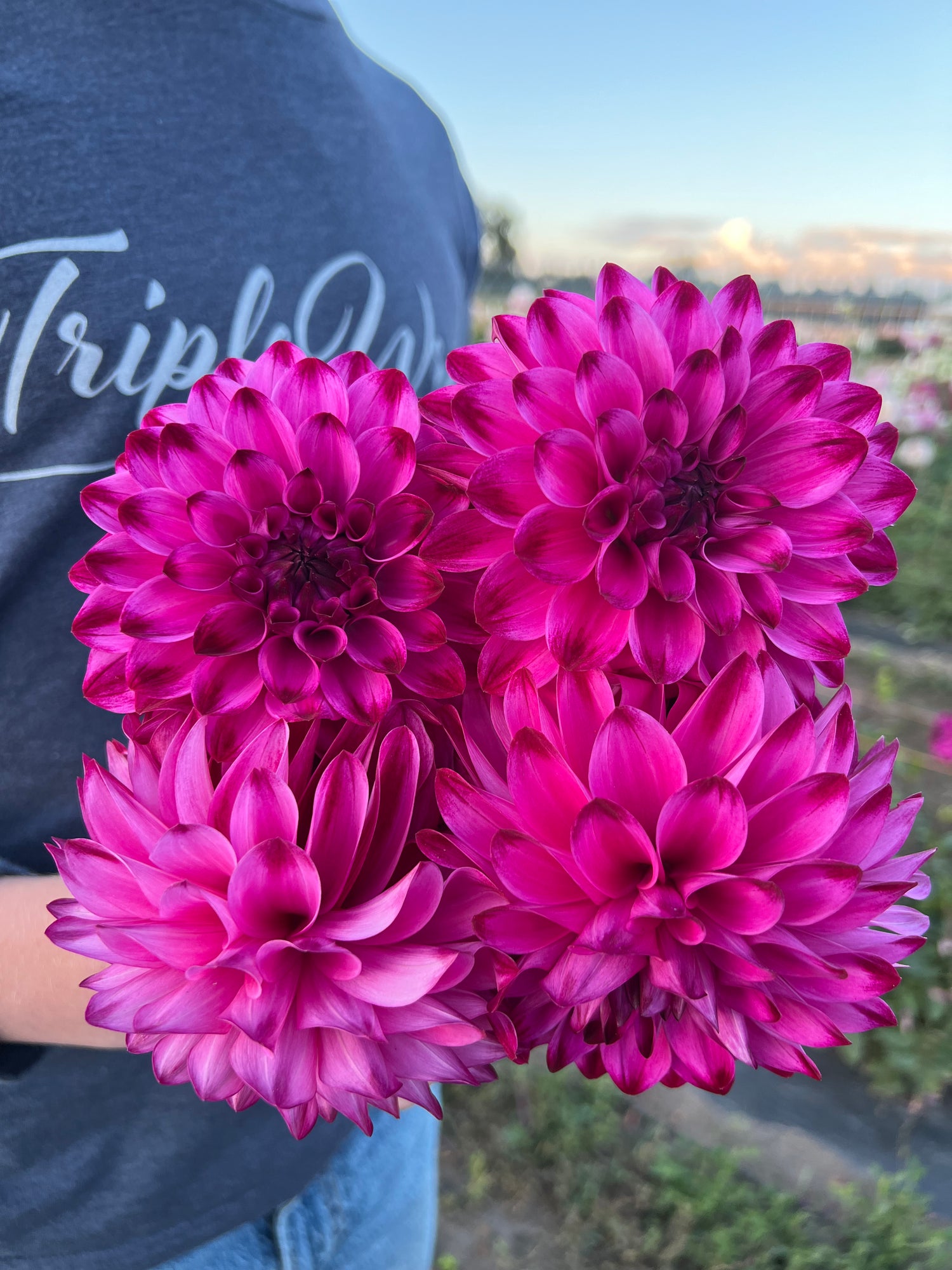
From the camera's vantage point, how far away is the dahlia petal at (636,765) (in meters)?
0.34

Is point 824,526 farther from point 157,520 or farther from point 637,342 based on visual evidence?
point 157,520

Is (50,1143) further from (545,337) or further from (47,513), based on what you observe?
(545,337)

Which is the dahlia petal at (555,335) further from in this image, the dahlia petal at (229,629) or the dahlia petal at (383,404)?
the dahlia petal at (229,629)

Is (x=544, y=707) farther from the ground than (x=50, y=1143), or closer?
farther from the ground

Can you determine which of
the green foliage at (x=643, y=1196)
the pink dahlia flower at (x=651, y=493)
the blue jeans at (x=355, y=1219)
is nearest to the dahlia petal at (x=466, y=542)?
the pink dahlia flower at (x=651, y=493)

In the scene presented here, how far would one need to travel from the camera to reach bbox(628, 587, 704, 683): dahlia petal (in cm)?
35

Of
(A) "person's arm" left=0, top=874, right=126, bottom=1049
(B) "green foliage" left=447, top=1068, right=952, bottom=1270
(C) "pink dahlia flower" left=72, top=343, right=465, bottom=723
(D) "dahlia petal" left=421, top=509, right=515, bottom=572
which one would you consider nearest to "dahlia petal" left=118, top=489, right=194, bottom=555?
(C) "pink dahlia flower" left=72, top=343, right=465, bottom=723

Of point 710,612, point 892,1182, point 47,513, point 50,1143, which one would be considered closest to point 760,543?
point 710,612

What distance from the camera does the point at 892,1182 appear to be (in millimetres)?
1758

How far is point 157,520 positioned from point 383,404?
11 cm

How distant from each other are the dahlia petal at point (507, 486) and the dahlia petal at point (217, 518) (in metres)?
0.10

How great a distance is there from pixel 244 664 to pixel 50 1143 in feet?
2.03

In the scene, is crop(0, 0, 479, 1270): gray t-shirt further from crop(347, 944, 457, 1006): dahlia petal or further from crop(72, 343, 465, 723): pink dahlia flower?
crop(347, 944, 457, 1006): dahlia petal

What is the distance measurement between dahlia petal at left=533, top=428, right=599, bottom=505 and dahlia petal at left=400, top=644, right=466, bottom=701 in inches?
3.0
